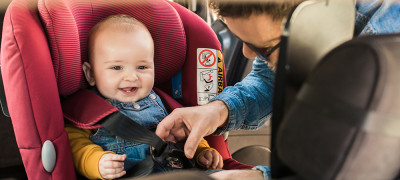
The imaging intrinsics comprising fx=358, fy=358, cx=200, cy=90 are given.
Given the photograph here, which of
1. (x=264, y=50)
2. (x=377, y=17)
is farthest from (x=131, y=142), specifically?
(x=377, y=17)

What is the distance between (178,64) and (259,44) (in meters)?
0.47

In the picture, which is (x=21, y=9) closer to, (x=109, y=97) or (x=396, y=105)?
(x=109, y=97)

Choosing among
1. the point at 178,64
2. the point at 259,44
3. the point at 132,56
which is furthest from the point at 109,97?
the point at 259,44

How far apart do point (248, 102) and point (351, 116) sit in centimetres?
71

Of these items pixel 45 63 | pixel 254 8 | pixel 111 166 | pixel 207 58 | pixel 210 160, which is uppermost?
pixel 254 8

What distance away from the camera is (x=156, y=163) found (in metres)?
1.04

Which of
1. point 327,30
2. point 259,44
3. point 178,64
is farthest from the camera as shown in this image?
point 178,64

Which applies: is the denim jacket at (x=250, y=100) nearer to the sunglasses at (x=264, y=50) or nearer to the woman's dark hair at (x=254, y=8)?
the sunglasses at (x=264, y=50)

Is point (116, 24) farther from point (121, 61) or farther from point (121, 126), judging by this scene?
point (121, 126)

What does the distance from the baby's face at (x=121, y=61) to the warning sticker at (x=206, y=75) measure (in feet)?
0.67

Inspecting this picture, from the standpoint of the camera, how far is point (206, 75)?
4.24 feet

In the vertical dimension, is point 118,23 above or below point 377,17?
below

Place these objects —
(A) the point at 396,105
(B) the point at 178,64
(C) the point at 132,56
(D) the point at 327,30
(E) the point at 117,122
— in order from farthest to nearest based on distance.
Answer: (B) the point at 178,64 < (C) the point at 132,56 < (E) the point at 117,122 < (D) the point at 327,30 < (A) the point at 396,105

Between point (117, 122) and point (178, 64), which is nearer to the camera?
point (117, 122)
